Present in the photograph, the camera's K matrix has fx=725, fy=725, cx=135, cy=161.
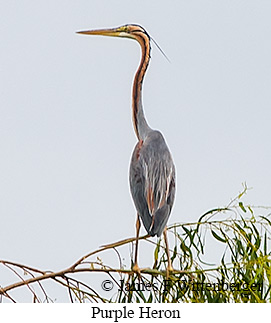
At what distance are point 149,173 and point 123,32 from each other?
674 millimetres

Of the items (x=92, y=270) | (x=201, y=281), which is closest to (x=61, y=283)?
(x=92, y=270)

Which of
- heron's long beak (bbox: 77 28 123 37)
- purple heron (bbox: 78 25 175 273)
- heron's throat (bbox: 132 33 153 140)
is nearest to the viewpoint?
purple heron (bbox: 78 25 175 273)

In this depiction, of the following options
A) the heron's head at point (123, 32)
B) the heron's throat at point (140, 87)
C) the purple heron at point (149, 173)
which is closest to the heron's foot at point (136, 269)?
the purple heron at point (149, 173)

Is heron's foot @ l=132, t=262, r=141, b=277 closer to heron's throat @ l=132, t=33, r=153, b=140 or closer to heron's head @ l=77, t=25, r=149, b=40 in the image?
heron's throat @ l=132, t=33, r=153, b=140

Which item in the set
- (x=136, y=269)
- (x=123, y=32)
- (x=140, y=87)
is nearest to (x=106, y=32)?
(x=123, y=32)

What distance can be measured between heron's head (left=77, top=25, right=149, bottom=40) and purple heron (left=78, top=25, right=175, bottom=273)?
3.3 inches

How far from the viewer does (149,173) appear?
2.90 metres

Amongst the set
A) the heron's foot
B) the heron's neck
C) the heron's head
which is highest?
the heron's head

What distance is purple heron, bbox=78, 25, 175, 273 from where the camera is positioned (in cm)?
283

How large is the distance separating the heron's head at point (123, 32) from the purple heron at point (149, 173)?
83 mm

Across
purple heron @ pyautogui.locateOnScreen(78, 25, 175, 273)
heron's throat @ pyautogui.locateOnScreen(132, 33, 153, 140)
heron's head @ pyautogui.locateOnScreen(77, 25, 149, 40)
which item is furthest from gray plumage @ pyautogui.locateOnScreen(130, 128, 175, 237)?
heron's head @ pyautogui.locateOnScreen(77, 25, 149, 40)

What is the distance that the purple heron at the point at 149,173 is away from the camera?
2828 millimetres

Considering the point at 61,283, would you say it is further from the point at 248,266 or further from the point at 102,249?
the point at 248,266

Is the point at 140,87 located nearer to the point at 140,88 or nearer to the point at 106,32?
the point at 140,88
